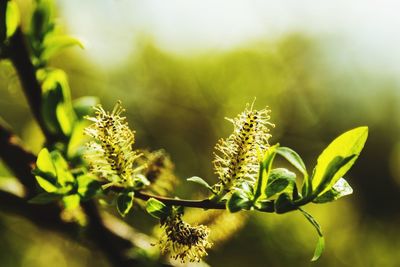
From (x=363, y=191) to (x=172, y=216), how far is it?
142 inches

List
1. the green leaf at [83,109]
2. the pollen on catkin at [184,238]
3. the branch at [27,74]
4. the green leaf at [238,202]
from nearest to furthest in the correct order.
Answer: the green leaf at [238,202] → the pollen on catkin at [184,238] → the branch at [27,74] → the green leaf at [83,109]

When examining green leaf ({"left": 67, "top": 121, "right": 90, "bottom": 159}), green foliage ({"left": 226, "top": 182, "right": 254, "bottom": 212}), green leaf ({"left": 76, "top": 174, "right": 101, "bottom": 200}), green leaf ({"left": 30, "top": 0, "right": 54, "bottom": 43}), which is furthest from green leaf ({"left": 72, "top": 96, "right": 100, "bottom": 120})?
green foliage ({"left": 226, "top": 182, "right": 254, "bottom": 212})

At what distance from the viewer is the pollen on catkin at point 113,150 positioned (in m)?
0.68

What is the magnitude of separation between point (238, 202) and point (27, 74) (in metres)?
Answer: 0.46

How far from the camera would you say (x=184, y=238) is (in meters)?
0.67

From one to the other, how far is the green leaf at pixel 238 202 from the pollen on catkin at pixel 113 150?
0.17 metres

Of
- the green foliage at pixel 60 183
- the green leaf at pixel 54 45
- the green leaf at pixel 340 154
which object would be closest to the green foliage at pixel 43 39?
the green leaf at pixel 54 45

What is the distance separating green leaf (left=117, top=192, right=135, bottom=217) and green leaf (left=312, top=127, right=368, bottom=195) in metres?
0.24

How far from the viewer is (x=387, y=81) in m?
5.09

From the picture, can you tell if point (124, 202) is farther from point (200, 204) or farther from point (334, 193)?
point (334, 193)

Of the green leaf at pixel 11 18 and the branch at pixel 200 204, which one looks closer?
the branch at pixel 200 204

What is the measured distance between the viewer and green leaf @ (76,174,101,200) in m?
0.65

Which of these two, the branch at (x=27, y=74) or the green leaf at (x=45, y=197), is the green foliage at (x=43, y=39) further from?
the green leaf at (x=45, y=197)

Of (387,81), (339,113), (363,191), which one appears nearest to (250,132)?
(363,191)
